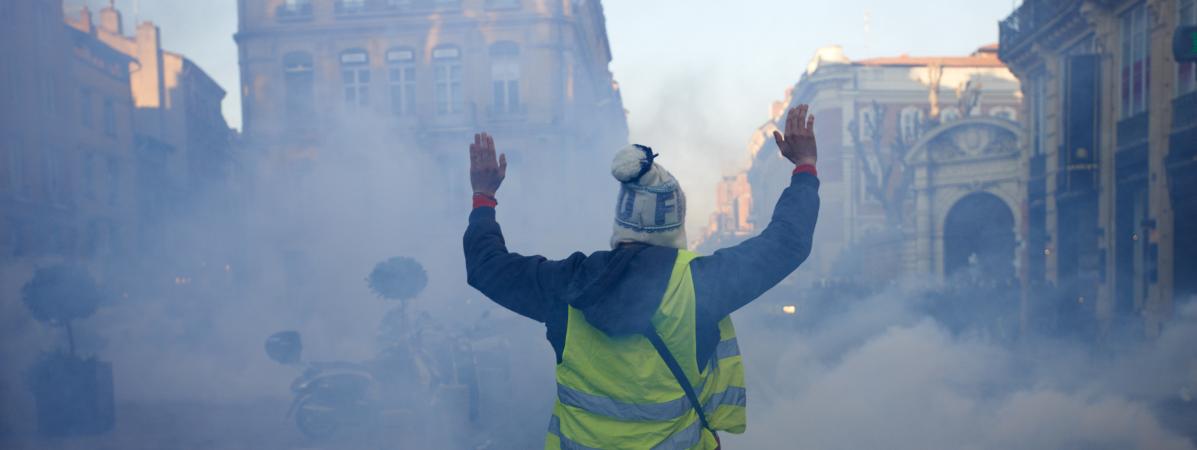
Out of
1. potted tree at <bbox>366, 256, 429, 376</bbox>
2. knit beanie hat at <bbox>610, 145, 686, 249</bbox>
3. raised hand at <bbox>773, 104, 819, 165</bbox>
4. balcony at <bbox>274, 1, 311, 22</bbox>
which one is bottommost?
potted tree at <bbox>366, 256, 429, 376</bbox>

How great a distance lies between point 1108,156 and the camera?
15.3 m

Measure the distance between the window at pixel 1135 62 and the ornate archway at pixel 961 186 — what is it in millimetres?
6988

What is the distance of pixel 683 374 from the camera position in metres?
2.21

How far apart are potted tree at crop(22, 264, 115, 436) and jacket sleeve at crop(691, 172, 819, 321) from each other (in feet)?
27.6

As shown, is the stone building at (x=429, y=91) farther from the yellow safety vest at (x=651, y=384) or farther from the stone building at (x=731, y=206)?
the stone building at (x=731, y=206)

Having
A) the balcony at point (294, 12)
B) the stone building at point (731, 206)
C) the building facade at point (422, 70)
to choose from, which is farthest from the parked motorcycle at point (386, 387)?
the stone building at point (731, 206)

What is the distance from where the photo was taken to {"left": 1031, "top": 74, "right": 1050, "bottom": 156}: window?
18.2m

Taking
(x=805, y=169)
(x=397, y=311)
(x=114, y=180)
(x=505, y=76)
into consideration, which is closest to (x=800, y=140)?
(x=805, y=169)

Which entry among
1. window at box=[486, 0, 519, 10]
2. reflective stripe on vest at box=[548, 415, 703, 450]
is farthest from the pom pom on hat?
window at box=[486, 0, 519, 10]

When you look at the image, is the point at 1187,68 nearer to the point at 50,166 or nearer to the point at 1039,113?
the point at 1039,113

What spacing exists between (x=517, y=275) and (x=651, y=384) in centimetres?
44

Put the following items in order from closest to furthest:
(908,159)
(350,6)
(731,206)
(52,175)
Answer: (52,175) → (908,159) → (350,6) → (731,206)

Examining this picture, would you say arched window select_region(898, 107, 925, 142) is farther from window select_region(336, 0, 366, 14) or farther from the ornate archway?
window select_region(336, 0, 366, 14)

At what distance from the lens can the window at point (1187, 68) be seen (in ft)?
40.6
